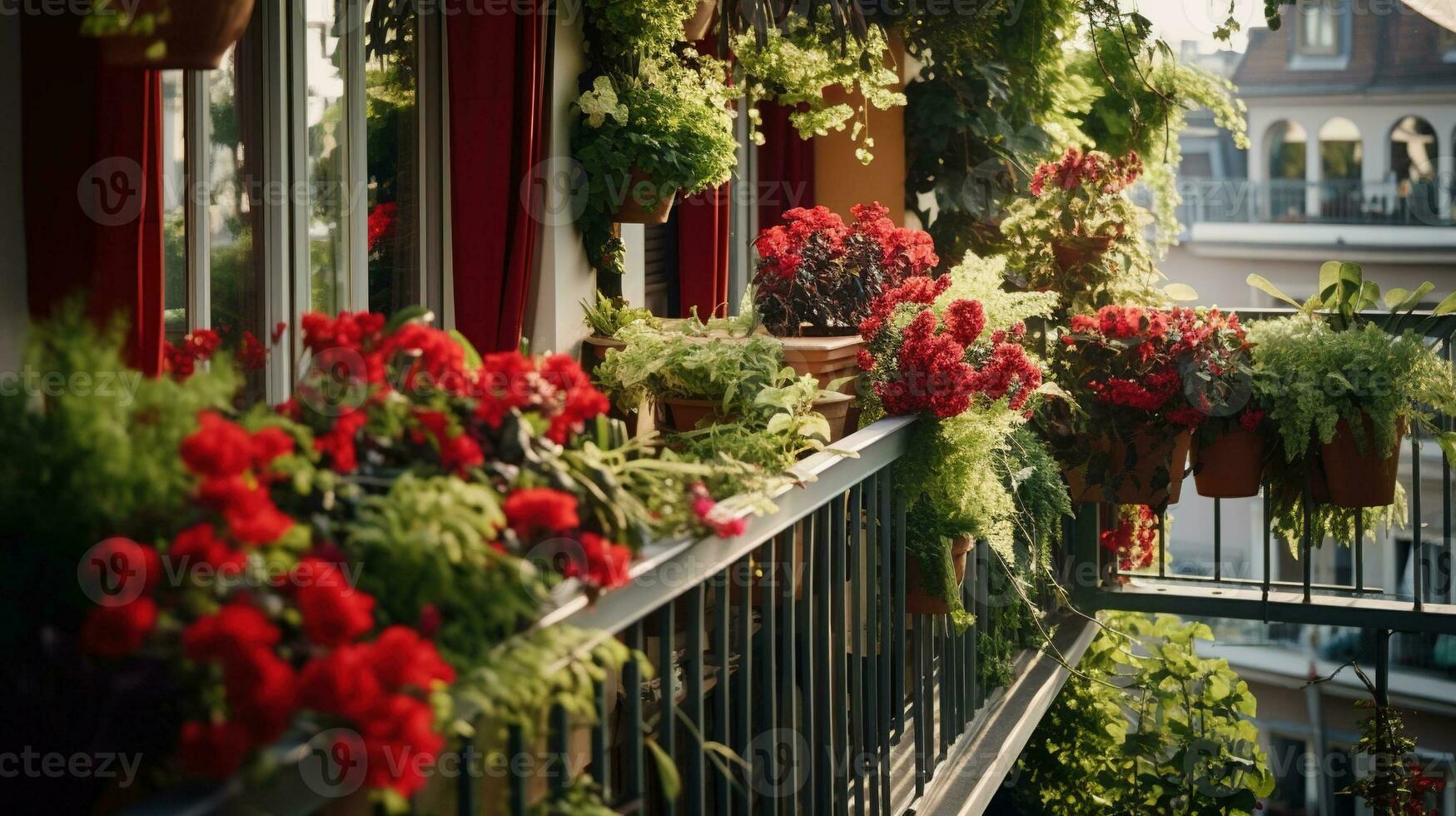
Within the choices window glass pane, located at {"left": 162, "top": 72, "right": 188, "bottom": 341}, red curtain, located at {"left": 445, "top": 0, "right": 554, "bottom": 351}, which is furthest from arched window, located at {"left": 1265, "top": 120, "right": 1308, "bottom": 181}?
window glass pane, located at {"left": 162, "top": 72, "right": 188, "bottom": 341}

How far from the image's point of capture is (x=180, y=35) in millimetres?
2053

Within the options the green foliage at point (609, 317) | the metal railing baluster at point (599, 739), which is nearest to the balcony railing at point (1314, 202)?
the green foliage at point (609, 317)

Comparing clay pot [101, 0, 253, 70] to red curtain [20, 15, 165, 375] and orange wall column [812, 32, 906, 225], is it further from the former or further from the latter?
orange wall column [812, 32, 906, 225]

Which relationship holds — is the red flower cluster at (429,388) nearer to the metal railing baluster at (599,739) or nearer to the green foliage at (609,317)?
the metal railing baluster at (599,739)

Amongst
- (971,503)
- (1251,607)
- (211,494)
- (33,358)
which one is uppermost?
(33,358)

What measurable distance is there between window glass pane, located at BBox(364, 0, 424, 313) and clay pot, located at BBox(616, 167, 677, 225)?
61cm

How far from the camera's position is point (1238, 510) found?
2652cm

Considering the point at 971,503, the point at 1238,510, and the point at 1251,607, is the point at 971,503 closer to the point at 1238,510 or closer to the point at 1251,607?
the point at 1251,607

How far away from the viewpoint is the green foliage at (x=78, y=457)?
1340 mm

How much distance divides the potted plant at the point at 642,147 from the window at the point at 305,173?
0.46 m

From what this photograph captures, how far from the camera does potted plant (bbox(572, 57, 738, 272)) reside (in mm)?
3947

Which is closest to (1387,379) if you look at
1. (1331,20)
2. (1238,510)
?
(1238,510)

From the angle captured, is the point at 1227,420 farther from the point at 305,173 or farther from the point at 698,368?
the point at 305,173

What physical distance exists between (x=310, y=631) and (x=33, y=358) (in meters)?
0.41
